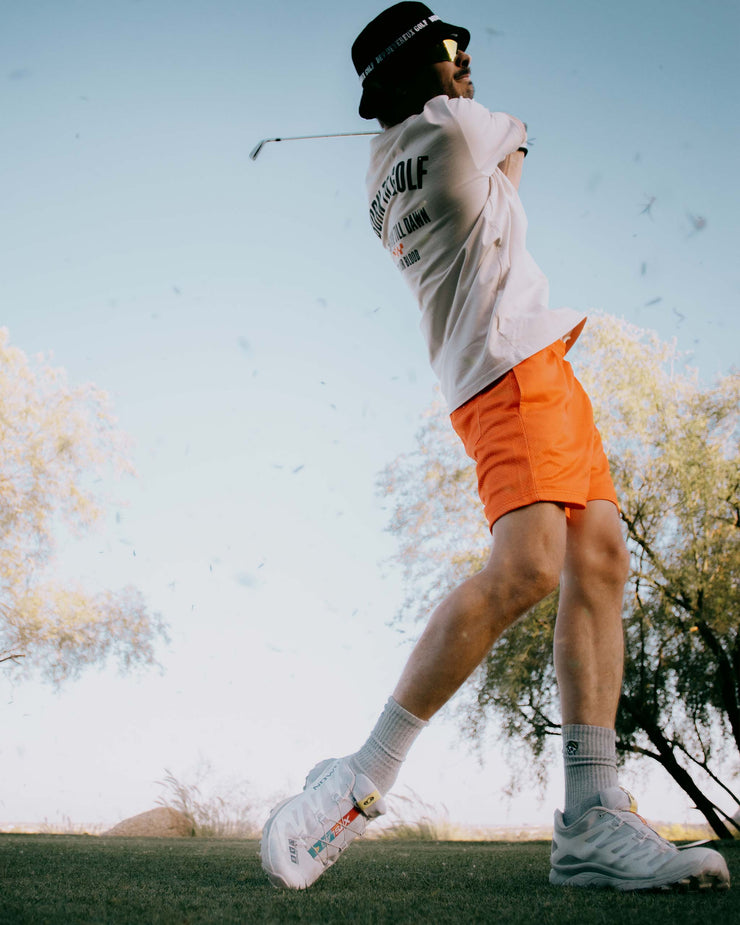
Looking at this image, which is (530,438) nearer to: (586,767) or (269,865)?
(586,767)

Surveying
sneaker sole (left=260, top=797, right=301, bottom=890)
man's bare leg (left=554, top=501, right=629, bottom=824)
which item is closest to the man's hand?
man's bare leg (left=554, top=501, right=629, bottom=824)

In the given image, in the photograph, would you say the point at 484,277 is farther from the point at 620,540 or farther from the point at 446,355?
the point at 620,540

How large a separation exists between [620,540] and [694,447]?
336 inches

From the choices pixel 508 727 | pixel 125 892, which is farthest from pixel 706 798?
pixel 125 892

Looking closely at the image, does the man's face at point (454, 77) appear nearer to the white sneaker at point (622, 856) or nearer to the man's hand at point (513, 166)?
the man's hand at point (513, 166)

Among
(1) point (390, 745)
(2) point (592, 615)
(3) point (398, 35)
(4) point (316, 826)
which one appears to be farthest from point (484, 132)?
(4) point (316, 826)

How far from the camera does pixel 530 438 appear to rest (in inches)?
60.8

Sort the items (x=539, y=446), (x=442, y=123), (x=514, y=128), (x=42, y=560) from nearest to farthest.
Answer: (x=539, y=446)
(x=442, y=123)
(x=514, y=128)
(x=42, y=560)

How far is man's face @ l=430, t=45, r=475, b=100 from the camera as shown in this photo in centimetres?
179

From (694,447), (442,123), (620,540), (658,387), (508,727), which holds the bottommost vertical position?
(508,727)

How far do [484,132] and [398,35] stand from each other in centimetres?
32

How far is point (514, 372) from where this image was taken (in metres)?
1.60

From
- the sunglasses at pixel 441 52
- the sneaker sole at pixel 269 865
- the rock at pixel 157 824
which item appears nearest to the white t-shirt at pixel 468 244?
the sunglasses at pixel 441 52

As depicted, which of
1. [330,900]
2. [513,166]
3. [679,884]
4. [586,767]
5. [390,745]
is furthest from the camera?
[513,166]
